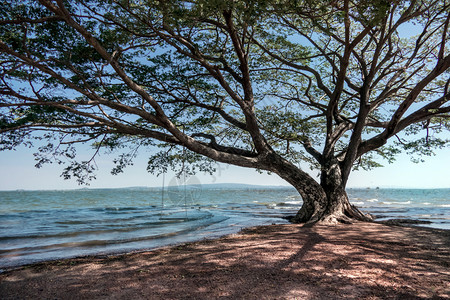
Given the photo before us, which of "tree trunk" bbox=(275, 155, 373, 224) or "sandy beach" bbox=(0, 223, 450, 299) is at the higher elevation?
"tree trunk" bbox=(275, 155, 373, 224)

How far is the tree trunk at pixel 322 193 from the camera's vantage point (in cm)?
1034

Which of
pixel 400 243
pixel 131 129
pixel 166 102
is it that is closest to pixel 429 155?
pixel 400 243

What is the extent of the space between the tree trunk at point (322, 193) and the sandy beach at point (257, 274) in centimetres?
405

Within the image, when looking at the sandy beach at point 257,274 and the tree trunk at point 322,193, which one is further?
the tree trunk at point 322,193

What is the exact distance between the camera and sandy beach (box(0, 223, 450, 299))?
12.0ft

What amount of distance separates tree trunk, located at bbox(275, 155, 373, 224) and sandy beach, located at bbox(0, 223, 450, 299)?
4.05 metres

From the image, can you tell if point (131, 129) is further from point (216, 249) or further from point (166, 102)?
point (216, 249)

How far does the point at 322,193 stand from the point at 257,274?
6939 mm

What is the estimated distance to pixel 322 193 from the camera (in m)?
10.5

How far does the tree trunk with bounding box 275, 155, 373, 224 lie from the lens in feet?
33.9

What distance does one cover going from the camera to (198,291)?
3.69 m

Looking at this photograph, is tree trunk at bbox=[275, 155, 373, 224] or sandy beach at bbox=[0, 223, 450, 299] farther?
tree trunk at bbox=[275, 155, 373, 224]

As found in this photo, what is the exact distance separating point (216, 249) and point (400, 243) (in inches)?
160

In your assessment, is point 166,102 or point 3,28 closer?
point 3,28
